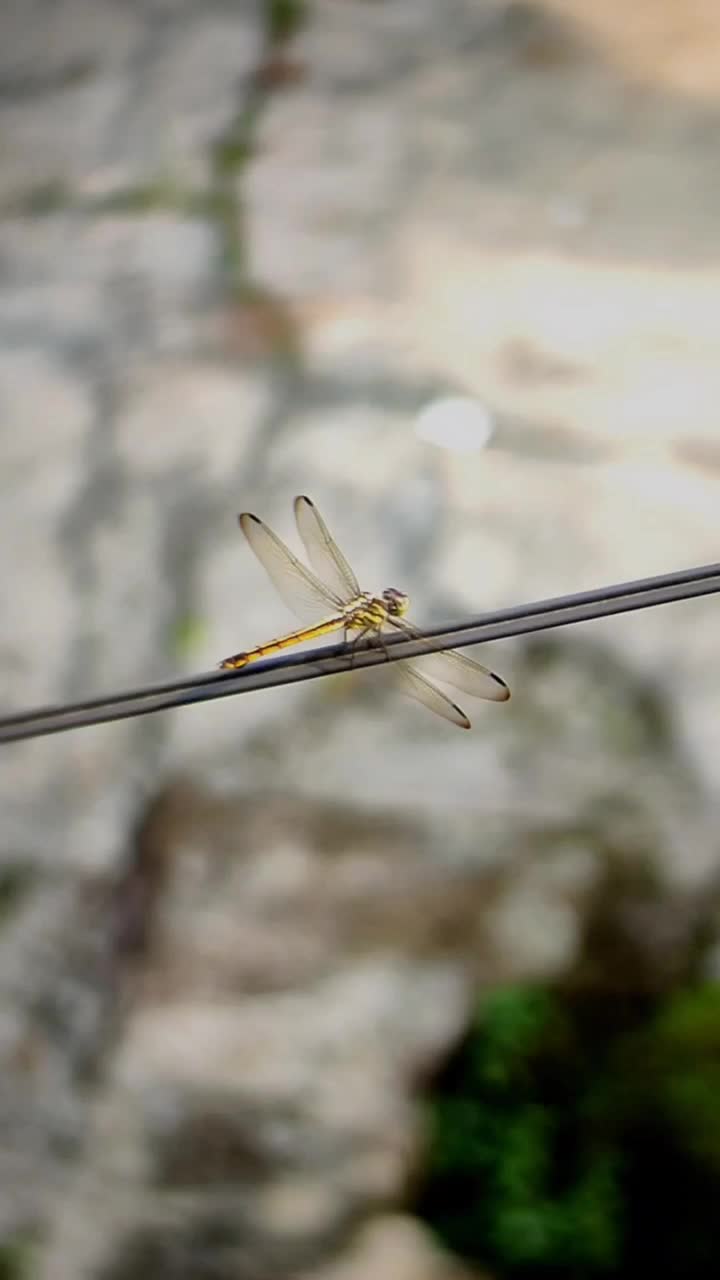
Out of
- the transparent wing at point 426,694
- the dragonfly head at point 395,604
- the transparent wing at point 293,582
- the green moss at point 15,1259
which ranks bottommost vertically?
the green moss at point 15,1259

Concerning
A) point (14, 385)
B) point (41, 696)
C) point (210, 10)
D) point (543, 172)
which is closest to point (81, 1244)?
point (41, 696)

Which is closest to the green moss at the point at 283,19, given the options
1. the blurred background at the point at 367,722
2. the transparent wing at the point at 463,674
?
the blurred background at the point at 367,722

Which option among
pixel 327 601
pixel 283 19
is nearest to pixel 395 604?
pixel 327 601

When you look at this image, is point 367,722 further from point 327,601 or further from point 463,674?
point 463,674

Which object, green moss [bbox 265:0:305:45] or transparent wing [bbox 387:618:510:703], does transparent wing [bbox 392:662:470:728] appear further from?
green moss [bbox 265:0:305:45]

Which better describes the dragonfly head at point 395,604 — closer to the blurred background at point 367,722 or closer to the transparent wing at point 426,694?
the transparent wing at point 426,694

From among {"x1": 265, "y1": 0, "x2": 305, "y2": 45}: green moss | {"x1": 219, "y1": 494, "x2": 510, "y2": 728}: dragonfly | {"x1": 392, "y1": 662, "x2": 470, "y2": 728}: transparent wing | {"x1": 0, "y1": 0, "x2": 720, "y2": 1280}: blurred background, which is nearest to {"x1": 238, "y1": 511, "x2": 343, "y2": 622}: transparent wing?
{"x1": 219, "y1": 494, "x2": 510, "y2": 728}: dragonfly
